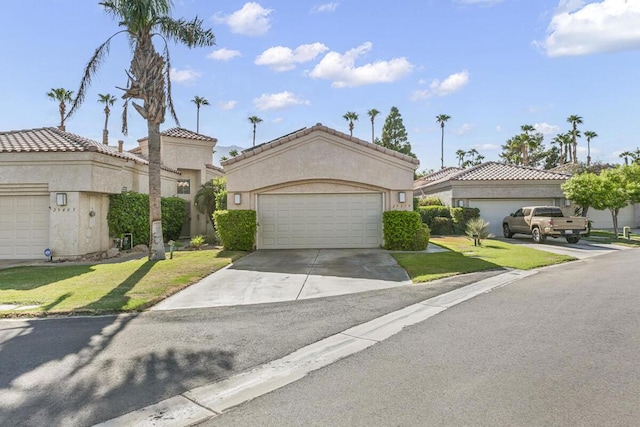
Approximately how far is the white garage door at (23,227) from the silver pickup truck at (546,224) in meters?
21.8

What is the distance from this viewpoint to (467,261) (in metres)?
12.6

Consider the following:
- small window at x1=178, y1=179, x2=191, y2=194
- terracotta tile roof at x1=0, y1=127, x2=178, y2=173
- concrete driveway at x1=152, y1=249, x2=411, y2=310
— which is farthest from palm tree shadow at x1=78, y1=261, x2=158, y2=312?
small window at x1=178, y1=179, x2=191, y2=194

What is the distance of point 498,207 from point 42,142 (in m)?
24.1

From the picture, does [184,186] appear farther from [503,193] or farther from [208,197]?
[503,193]

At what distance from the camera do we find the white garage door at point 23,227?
15.0m

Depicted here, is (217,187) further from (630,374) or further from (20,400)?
(630,374)

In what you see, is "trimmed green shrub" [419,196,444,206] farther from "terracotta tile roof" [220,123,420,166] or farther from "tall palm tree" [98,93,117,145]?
"tall palm tree" [98,93,117,145]

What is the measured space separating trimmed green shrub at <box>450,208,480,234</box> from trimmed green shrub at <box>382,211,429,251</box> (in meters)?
9.64

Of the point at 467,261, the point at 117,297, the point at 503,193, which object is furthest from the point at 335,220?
the point at 503,193

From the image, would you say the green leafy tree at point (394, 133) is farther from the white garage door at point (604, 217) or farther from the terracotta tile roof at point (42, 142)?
the terracotta tile roof at point (42, 142)

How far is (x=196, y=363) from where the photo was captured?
4832mm

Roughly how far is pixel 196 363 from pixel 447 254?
11261 millimetres

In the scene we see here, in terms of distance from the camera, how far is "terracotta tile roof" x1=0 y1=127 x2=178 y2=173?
14.7 meters

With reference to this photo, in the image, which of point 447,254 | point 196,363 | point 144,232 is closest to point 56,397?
point 196,363
